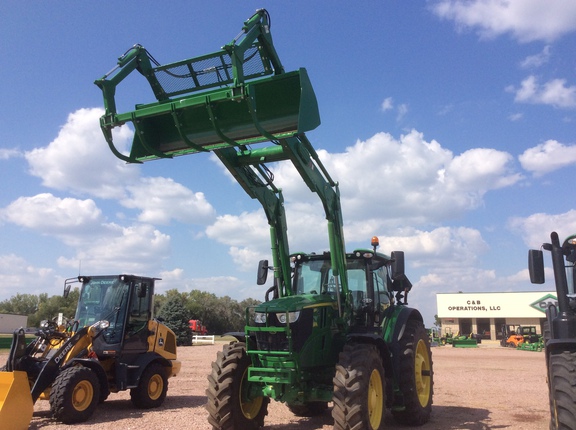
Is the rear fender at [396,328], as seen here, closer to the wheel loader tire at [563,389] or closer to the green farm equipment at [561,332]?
the green farm equipment at [561,332]

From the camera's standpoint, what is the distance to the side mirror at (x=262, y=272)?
9.12m

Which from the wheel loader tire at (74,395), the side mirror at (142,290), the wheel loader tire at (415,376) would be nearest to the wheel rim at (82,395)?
the wheel loader tire at (74,395)

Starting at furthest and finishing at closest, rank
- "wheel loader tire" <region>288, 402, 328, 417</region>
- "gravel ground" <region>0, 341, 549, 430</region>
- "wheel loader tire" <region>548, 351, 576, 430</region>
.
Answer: "wheel loader tire" <region>288, 402, 328, 417</region> → "gravel ground" <region>0, 341, 549, 430</region> → "wheel loader tire" <region>548, 351, 576, 430</region>

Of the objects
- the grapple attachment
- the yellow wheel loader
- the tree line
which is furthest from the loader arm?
the tree line

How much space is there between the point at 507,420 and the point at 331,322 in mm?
3704

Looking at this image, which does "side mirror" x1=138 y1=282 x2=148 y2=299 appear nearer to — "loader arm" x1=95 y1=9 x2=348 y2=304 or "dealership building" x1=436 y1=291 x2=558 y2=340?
"loader arm" x1=95 y1=9 x2=348 y2=304

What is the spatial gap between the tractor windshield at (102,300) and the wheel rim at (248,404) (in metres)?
4.19

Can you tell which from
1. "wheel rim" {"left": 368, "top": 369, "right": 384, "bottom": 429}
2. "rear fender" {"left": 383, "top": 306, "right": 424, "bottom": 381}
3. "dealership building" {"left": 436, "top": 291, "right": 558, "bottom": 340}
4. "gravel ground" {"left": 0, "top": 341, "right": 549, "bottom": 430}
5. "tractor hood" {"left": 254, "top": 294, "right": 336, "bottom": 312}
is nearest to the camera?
"wheel rim" {"left": 368, "top": 369, "right": 384, "bottom": 429}

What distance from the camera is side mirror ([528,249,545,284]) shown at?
648cm

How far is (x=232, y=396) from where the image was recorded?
750cm

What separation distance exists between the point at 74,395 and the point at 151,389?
7.13ft

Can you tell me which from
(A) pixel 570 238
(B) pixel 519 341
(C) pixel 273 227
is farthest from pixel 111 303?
(B) pixel 519 341

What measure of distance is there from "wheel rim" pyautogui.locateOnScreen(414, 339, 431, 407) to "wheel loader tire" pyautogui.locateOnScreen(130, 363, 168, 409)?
17.9 feet

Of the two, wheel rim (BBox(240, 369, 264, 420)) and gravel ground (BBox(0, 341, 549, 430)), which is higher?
wheel rim (BBox(240, 369, 264, 420))
